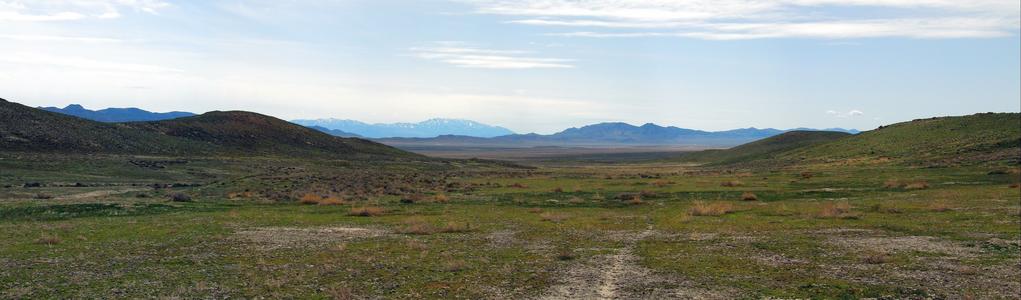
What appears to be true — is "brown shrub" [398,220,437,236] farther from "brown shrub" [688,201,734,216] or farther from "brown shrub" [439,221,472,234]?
"brown shrub" [688,201,734,216]

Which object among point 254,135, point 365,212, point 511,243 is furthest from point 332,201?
point 254,135

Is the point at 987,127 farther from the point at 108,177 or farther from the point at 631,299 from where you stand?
the point at 108,177

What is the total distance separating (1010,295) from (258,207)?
39.1 m

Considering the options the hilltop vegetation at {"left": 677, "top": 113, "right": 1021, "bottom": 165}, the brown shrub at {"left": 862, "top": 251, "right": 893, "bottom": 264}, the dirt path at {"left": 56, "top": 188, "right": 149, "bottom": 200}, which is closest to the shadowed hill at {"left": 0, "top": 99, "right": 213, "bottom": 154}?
the dirt path at {"left": 56, "top": 188, "right": 149, "bottom": 200}

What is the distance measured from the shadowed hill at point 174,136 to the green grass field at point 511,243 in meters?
43.4

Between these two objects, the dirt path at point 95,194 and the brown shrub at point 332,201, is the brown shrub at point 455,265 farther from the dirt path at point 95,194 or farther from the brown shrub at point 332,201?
the dirt path at point 95,194

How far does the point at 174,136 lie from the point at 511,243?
11140cm

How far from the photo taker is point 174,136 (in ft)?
393

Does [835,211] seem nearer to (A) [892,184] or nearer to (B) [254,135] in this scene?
(A) [892,184]

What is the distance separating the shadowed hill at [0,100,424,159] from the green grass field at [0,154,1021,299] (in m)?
43.4

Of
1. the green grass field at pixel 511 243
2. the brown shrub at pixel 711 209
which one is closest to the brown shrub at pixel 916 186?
the green grass field at pixel 511 243

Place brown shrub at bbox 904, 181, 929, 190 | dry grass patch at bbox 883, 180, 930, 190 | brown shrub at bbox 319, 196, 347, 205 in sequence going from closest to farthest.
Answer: brown shrub at bbox 319, 196, 347, 205, brown shrub at bbox 904, 181, 929, 190, dry grass patch at bbox 883, 180, 930, 190

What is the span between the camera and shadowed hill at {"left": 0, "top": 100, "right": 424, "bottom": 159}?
90.4 meters

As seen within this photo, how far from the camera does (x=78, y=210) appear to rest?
116 feet
